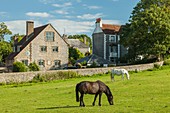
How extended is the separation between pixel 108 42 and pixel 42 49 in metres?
20.1

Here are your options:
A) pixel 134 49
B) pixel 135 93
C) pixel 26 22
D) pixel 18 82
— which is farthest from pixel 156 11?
pixel 135 93

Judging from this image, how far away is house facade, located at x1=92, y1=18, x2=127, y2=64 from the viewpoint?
8125cm

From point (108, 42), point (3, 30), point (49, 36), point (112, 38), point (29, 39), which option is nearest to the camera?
point (3, 30)

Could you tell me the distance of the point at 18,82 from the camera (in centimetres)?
3941

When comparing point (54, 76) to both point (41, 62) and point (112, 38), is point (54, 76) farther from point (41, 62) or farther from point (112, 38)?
point (112, 38)

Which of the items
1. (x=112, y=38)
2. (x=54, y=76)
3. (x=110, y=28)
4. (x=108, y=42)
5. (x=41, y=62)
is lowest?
(x=54, y=76)

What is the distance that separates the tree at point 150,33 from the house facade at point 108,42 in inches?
598

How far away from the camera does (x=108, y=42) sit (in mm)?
81500

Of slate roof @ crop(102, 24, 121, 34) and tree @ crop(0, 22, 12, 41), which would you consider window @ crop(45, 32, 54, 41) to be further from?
slate roof @ crop(102, 24, 121, 34)

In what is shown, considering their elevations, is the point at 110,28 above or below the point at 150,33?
above

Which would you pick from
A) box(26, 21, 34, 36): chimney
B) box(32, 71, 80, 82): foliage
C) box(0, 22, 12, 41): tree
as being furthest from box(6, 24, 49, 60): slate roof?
box(32, 71, 80, 82): foliage

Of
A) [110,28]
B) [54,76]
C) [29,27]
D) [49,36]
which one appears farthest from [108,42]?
[54,76]

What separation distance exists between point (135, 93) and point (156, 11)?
43.2m

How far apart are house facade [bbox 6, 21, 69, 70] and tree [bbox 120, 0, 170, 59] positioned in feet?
50.7
